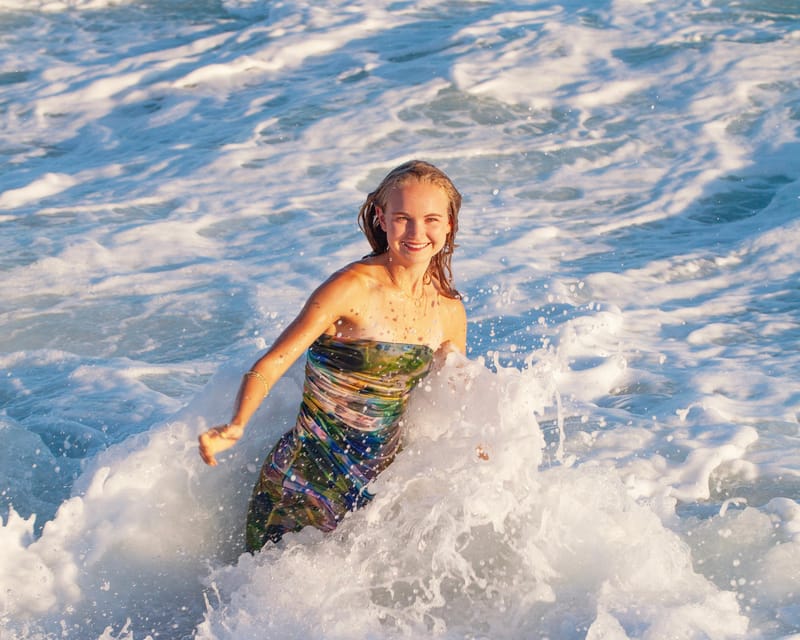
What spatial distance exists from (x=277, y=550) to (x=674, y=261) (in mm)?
4287

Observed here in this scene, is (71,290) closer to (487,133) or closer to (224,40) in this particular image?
(487,133)

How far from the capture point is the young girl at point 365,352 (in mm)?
3322

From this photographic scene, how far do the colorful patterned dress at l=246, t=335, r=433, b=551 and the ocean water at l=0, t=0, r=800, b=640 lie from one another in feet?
0.32

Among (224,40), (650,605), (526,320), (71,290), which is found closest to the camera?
(650,605)

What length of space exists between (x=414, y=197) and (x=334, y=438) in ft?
2.65

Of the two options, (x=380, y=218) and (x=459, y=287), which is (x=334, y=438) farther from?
(x=459, y=287)

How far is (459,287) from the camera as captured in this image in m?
6.53

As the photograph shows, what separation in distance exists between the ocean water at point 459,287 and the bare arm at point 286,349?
0.53m

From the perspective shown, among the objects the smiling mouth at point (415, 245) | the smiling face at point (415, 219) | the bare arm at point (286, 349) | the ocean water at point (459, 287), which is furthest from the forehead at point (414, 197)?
the ocean water at point (459, 287)

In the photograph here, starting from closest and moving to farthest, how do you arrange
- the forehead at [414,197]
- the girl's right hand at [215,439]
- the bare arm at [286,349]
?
1. the girl's right hand at [215,439]
2. the bare arm at [286,349]
3. the forehead at [414,197]

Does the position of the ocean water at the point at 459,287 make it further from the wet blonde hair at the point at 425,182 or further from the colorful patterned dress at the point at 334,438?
the wet blonde hair at the point at 425,182

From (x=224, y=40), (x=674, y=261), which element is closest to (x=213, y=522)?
(x=674, y=261)

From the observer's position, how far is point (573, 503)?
3631 mm

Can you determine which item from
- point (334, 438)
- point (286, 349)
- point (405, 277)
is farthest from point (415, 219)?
point (334, 438)
